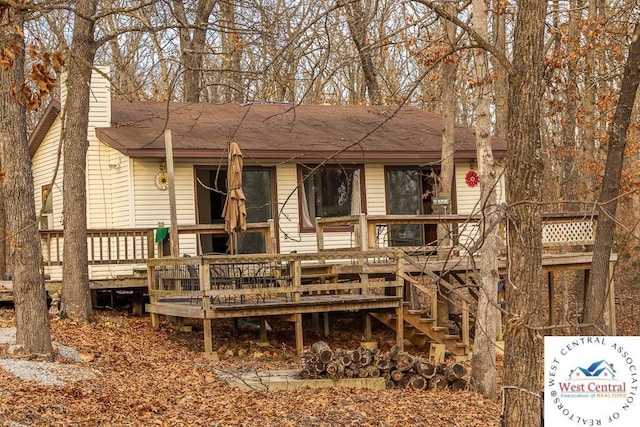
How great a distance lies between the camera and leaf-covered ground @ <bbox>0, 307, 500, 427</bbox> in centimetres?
1000

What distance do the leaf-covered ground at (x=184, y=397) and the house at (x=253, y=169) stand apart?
3.49m

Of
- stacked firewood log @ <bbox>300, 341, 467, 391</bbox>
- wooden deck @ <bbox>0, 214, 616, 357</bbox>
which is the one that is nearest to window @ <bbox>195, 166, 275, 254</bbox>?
wooden deck @ <bbox>0, 214, 616, 357</bbox>

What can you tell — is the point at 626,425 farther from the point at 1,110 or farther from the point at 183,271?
the point at 183,271

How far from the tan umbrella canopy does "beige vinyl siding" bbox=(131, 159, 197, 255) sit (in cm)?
328

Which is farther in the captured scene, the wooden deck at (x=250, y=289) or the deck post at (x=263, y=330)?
the deck post at (x=263, y=330)

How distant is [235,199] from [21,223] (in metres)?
4.13

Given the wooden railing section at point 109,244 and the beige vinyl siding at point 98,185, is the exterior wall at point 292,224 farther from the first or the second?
the beige vinyl siding at point 98,185

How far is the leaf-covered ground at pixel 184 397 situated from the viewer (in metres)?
10.0

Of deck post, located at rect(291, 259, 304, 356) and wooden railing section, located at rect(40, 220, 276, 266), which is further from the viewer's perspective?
wooden railing section, located at rect(40, 220, 276, 266)

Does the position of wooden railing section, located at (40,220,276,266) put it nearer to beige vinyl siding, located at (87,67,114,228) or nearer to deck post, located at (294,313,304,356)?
beige vinyl siding, located at (87,67,114,228)

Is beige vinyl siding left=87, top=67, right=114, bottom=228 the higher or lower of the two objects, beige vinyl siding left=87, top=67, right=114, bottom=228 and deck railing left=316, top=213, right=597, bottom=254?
the higher

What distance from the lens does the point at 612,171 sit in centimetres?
1515

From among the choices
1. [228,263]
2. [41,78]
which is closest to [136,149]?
[228,263]

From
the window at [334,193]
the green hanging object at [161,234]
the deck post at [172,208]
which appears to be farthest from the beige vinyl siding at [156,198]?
the window at [334,193]
